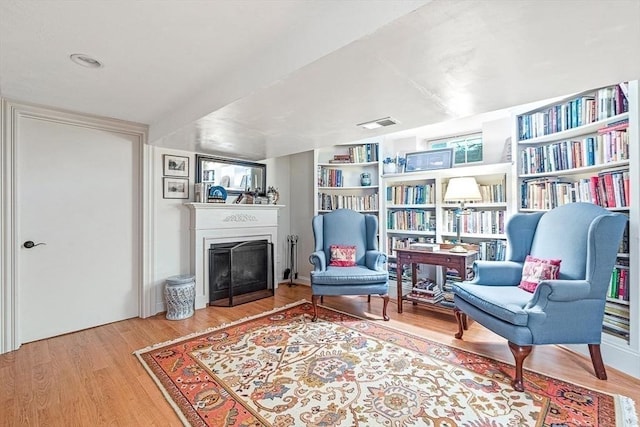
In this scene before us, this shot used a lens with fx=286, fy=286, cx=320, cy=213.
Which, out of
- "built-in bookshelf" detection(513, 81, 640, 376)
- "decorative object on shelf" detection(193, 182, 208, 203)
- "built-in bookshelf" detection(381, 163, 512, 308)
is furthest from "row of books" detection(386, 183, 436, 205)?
"decorative object on shelf" detection(193, 182, 208, 203)

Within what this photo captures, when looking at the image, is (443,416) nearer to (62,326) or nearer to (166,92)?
(166,92)

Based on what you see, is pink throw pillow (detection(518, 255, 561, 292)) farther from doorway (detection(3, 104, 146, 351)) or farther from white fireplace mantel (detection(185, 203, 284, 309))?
doorway (detection(3, 104, 146, 351))

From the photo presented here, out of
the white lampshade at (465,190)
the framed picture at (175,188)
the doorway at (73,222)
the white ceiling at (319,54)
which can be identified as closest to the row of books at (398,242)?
the white lampshade at (465,190)

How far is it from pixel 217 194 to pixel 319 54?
2628 mm

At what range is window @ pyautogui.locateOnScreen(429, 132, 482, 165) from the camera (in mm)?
3372

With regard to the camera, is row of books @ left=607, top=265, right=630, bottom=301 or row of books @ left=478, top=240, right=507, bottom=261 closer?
row of books @ left=607, top=265, right=630, bottom=301

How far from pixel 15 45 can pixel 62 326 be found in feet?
7.94

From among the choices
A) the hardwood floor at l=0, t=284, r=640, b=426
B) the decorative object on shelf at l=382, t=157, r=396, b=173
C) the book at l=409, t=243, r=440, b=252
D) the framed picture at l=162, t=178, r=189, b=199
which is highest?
the decorative object on shelf at l=382, t=157, r=396, b=173

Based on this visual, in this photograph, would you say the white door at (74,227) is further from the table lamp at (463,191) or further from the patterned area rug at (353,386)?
the table lamp at (463,191)

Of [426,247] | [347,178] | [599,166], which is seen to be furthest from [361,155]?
[599,166]

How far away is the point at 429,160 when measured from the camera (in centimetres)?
355

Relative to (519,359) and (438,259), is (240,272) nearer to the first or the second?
(438,259)

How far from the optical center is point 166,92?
90.7 inches

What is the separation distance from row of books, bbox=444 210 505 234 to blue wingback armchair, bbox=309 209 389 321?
87 cm
